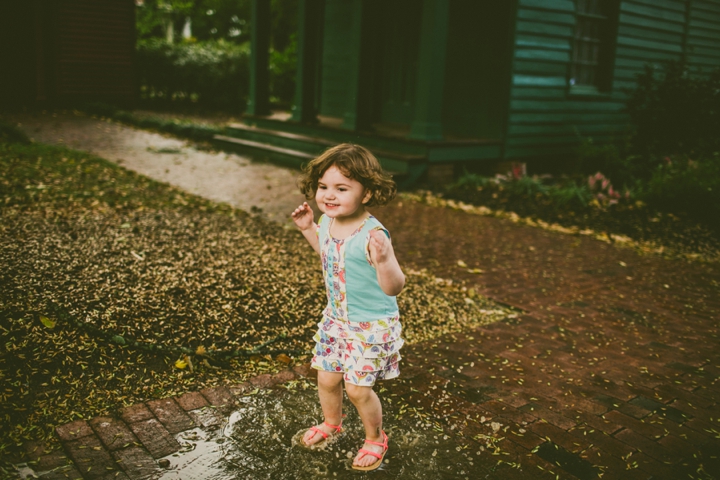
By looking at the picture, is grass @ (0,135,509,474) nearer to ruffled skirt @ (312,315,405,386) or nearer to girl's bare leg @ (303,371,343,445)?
girl's bare leg @ (303,371,343,445)

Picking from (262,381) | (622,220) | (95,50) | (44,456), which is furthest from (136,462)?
(95,50)

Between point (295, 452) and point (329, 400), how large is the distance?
25 centimetres

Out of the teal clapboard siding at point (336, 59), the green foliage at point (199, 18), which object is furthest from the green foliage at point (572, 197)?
the green foliage at point (199, 18)

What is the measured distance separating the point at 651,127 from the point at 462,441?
327 inches

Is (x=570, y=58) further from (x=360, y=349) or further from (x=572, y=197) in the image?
(x=360, y=349)

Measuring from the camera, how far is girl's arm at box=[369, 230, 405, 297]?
2186 mm

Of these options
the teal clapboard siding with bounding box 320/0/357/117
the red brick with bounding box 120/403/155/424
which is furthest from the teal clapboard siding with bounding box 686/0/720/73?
the red brick with bounding box 120/403/155/424

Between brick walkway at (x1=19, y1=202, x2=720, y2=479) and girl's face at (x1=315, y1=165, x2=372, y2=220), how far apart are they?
114cm

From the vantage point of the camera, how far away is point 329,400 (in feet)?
8.47

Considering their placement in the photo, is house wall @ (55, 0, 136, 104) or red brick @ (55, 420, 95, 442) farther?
house wall @ (55, 0, 136, 104)

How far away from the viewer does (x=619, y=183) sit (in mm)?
9375

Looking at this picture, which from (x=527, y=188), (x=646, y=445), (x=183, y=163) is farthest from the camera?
(x=183, y=163)

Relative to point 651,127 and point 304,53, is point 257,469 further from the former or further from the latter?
point 304,53

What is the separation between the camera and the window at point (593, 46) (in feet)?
36.7
